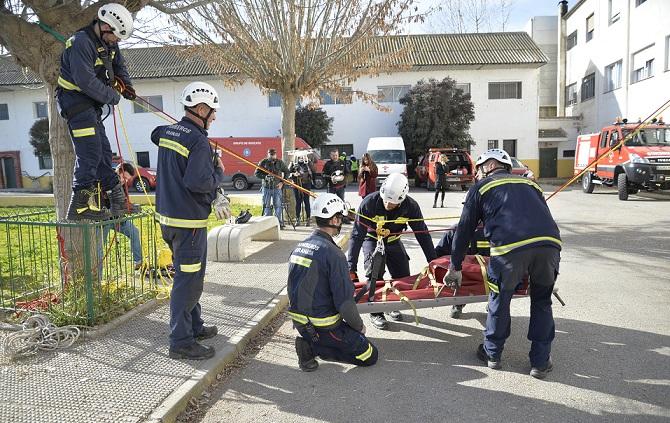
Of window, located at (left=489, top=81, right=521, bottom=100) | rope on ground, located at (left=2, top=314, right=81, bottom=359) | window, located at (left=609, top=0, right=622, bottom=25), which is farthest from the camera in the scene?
window, located at (left=489, top=81, right=521, bottom=100)

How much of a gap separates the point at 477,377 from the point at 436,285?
998mm

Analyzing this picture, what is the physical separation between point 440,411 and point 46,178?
3285 centimetres

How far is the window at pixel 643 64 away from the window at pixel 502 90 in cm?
693

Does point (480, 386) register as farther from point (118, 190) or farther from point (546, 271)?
point (118, 190)

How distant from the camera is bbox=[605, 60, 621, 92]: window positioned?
26.1 metres

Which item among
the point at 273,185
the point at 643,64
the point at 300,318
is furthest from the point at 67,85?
the point at 643,64

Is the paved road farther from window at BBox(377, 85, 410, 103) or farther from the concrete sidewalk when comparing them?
window at BBox(377, 85, 410, 103)

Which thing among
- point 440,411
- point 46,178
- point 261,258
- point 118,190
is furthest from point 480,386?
point 46,178

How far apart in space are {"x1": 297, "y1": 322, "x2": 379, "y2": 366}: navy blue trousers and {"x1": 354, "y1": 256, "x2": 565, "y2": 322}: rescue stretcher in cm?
42

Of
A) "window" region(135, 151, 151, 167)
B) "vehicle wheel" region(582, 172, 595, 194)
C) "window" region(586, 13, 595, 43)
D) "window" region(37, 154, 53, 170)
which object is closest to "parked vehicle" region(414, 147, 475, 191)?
"vehicle wheel" region(582, 172, 595, 194)

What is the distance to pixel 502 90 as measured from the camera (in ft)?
99.2

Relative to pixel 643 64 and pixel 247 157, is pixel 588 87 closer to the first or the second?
pixel 643 64

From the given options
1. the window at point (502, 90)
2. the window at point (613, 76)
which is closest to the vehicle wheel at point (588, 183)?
the window at point (613, 76)

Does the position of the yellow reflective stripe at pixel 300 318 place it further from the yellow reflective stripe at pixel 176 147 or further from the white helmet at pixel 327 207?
the yellow reflective stripe at pixel 176 147
